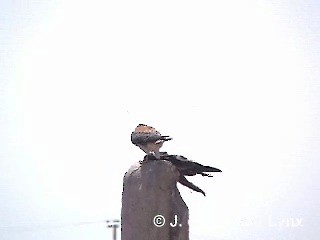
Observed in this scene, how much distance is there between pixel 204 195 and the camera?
5191 millimetres

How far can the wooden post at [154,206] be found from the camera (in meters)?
4.75

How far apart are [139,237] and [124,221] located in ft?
0.73

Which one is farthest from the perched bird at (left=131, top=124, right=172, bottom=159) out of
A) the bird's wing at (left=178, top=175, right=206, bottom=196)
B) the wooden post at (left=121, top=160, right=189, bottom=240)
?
the bird's wing at (left=178, top=175, right=206, bottom=196)

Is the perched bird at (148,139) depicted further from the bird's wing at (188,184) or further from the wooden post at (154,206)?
the bird's wing at (188,184)

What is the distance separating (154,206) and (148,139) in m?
0.66

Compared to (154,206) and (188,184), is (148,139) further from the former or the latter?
(154,206)

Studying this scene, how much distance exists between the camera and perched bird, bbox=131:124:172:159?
510 centimetres

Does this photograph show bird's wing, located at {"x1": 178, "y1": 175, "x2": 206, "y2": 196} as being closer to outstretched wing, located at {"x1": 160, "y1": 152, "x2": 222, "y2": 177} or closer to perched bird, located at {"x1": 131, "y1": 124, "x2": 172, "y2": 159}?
outstretched wing, located at {"x1": 160, "y1": 152, "x2": 222, "y2": 177}

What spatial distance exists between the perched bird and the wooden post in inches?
8.8

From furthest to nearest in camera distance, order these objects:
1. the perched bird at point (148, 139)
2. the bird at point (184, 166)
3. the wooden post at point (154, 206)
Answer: the perched bird at point (148, 139)
the bird at point (184, 166)
the wooden post at point (154, 206)

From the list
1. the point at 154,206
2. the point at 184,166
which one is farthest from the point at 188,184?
the point at 154,206

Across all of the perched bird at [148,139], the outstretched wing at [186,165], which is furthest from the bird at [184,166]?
the perched bird at [148,139]

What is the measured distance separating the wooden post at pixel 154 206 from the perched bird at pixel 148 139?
0.22m

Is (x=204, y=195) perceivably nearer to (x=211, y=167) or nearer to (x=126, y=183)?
(x=211, y=167)
